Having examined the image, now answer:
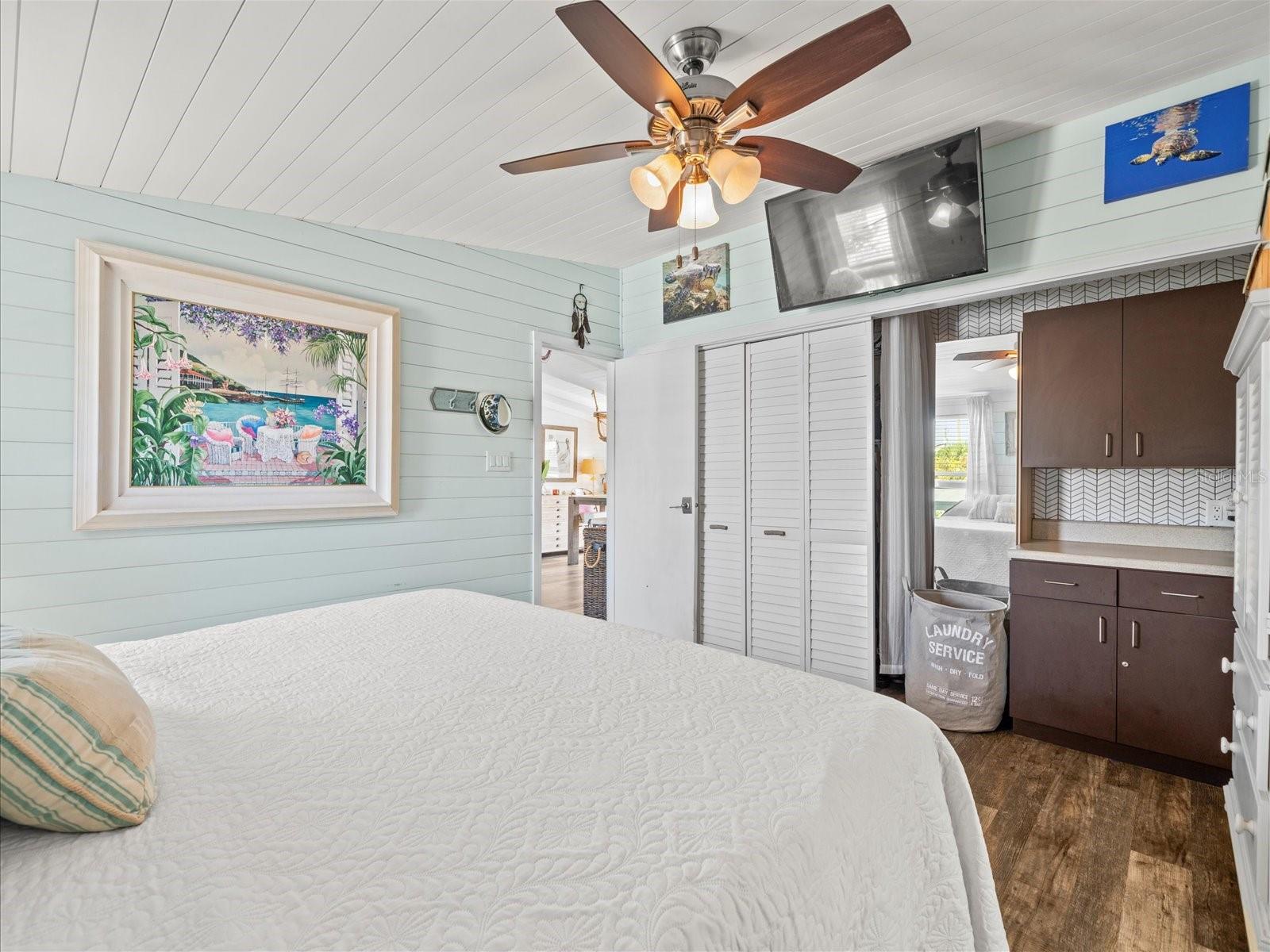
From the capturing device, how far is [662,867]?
2.43 feet

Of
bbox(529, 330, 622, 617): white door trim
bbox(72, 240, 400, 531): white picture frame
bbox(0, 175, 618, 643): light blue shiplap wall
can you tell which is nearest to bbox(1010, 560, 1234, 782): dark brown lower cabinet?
bbox(529, 330, 622, 617): white door trim

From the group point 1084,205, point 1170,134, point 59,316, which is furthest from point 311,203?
point 1170,134

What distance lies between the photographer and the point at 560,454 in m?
9.34

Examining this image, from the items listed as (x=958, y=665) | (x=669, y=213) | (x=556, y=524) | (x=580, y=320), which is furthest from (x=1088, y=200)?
(x=556, y=524)

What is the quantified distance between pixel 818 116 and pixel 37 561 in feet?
10.6

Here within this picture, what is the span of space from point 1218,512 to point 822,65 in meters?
2.77

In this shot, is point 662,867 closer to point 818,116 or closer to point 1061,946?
point 1061,946

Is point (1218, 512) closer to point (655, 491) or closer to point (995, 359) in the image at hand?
point (995, 359)

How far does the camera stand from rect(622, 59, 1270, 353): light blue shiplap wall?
217 centimetres

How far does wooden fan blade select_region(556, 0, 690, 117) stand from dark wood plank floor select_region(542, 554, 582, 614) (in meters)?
3.59

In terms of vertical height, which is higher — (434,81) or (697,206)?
(434,81)

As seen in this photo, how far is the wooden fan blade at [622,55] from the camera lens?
4.54 feet

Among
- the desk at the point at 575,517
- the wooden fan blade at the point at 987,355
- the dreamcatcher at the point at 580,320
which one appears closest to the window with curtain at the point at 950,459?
the wooden fan blade at the point at 987,355

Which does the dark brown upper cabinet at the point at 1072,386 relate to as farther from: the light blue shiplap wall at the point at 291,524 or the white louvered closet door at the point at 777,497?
the light blue shiplap wall at the point at 291,524
